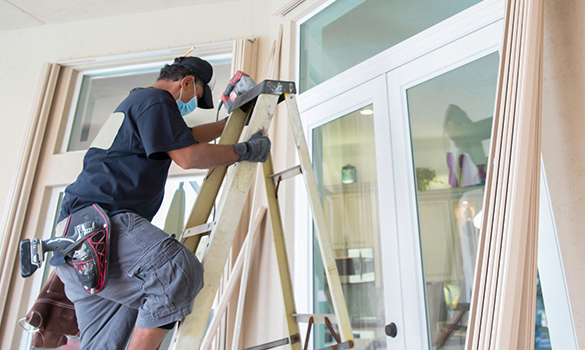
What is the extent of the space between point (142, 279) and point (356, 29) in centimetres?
186

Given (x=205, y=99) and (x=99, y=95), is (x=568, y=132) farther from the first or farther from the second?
(x=99, y=95)

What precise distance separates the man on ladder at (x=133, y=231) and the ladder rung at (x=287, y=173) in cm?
22

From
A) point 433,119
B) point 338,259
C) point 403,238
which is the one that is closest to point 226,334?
point 338,259

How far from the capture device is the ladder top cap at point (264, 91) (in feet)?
5.13

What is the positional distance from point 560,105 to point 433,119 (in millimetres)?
617

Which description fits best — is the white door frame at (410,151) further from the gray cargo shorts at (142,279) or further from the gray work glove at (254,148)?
the gray cargo shorts at (142,279)

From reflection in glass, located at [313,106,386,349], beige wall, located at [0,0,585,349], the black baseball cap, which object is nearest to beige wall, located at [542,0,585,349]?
beige wall, located at [0,0,585,349]

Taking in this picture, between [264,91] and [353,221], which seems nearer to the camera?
[264,91]

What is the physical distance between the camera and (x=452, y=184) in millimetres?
1719

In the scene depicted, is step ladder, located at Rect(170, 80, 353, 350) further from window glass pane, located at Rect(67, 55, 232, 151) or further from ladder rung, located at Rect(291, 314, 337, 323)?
window glass pane, located at Rect(67, 55, 232, 151)

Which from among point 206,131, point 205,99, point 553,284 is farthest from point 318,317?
point 205,99

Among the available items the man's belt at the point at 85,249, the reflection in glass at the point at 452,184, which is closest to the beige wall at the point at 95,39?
the reflection in glass at the point at 452,184

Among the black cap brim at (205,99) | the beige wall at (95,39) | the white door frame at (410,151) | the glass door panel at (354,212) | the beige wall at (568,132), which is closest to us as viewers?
the beige wall at (568,132)

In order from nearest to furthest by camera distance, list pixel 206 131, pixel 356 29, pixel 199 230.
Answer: pixel 199 230, pixel 206 131, pixel 356 29
